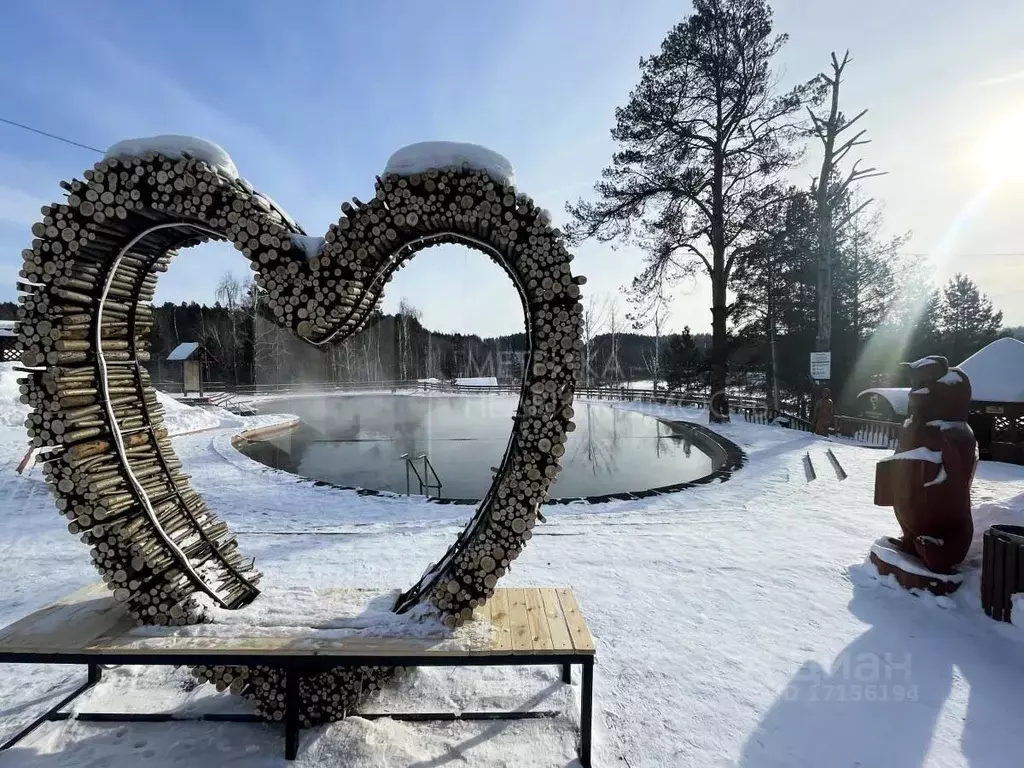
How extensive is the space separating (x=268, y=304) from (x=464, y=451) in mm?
10430

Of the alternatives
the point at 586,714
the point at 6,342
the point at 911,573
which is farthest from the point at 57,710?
the point at 6,342

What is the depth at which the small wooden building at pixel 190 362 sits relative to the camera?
27.8 m

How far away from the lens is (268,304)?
272 cm

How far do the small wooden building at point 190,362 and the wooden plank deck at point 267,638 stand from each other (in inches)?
1112

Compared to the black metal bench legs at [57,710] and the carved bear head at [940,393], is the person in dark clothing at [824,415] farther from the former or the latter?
the black metal bench legs at [57,710]

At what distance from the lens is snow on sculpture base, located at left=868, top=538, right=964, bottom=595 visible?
4.22m

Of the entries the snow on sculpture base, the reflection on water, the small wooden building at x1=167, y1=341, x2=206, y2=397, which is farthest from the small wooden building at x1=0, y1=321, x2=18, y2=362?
the snow on sculpture base

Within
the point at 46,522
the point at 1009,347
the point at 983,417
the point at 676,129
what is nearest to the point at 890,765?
the point at 46,522

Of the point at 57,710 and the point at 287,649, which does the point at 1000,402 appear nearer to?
the point at 287,649

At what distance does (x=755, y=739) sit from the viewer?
281cm

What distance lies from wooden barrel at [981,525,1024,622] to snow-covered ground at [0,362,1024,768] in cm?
12

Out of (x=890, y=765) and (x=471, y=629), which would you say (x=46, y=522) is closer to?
(x=471, y=629)

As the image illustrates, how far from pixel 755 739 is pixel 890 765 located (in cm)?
63

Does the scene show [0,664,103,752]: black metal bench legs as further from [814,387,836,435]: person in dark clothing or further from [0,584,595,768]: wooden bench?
[814,387,836,435]: person in dark clothing
